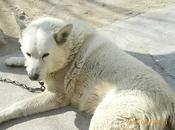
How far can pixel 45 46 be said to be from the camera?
14.2 ft

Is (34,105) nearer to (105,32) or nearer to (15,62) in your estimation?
(15,62)

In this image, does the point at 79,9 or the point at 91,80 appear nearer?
the point at 91,80

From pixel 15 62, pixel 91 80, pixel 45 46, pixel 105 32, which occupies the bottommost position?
pixel 15 62

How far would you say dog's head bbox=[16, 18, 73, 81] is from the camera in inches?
171

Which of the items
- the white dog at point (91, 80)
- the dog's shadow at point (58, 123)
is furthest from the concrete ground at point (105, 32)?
the white dog at point (91, 80)

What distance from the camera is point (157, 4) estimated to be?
23.5ft

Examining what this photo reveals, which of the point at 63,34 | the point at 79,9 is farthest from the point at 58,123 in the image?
the point at 79,9

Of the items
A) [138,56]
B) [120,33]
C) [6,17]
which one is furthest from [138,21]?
[6,17]

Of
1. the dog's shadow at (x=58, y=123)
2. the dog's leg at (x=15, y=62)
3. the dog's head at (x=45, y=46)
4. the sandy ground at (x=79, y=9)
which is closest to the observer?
the dog's head at (x=45, y=46)

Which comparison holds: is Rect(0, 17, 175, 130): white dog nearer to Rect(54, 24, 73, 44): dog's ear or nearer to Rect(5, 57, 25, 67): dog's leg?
Rect(54, 24, 73, 44): dog's ear

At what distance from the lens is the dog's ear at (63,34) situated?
172 inches

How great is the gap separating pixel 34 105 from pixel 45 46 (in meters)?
0.68

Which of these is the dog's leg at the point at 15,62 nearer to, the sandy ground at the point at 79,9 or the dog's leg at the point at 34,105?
the dog's leg at the point at 34,105

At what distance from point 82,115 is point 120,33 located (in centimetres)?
199
